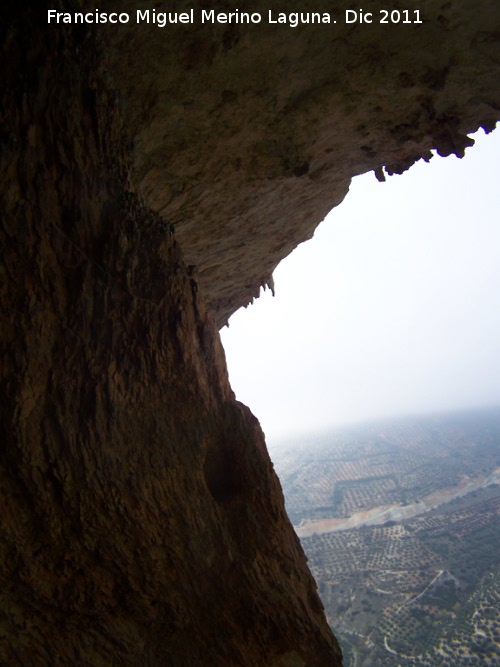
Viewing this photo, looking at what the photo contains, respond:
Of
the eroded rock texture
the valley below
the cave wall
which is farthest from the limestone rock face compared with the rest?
the valley below

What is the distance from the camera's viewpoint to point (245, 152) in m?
6.22

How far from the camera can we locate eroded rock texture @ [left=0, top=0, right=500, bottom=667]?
341cm

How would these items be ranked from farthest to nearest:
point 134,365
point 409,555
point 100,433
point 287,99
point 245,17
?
point 409,555
point 287,99
point 245,17
point 134,365
point 100,433

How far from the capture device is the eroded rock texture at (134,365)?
3.41 metres

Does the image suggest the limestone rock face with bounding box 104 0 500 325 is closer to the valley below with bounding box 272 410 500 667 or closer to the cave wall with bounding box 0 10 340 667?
the cave wall with bounding box 0 10 340 667

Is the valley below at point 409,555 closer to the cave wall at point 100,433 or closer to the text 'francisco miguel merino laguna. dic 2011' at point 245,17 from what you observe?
the cave wall at point 100,433

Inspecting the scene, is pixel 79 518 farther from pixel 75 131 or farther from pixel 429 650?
pixel 429 650

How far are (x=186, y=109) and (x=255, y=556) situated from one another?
6293 millimetres

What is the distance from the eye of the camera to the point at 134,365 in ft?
12.6

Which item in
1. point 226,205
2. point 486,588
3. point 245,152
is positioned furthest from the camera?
point 486,588

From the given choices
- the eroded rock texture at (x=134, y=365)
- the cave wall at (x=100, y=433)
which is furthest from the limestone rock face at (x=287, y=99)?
the cave wall at (x=100, y=433)

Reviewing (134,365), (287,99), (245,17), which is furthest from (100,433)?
(287,99)

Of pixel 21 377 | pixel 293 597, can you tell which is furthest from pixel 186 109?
pixel 293 597

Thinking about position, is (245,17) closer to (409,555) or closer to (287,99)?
(287,99)
